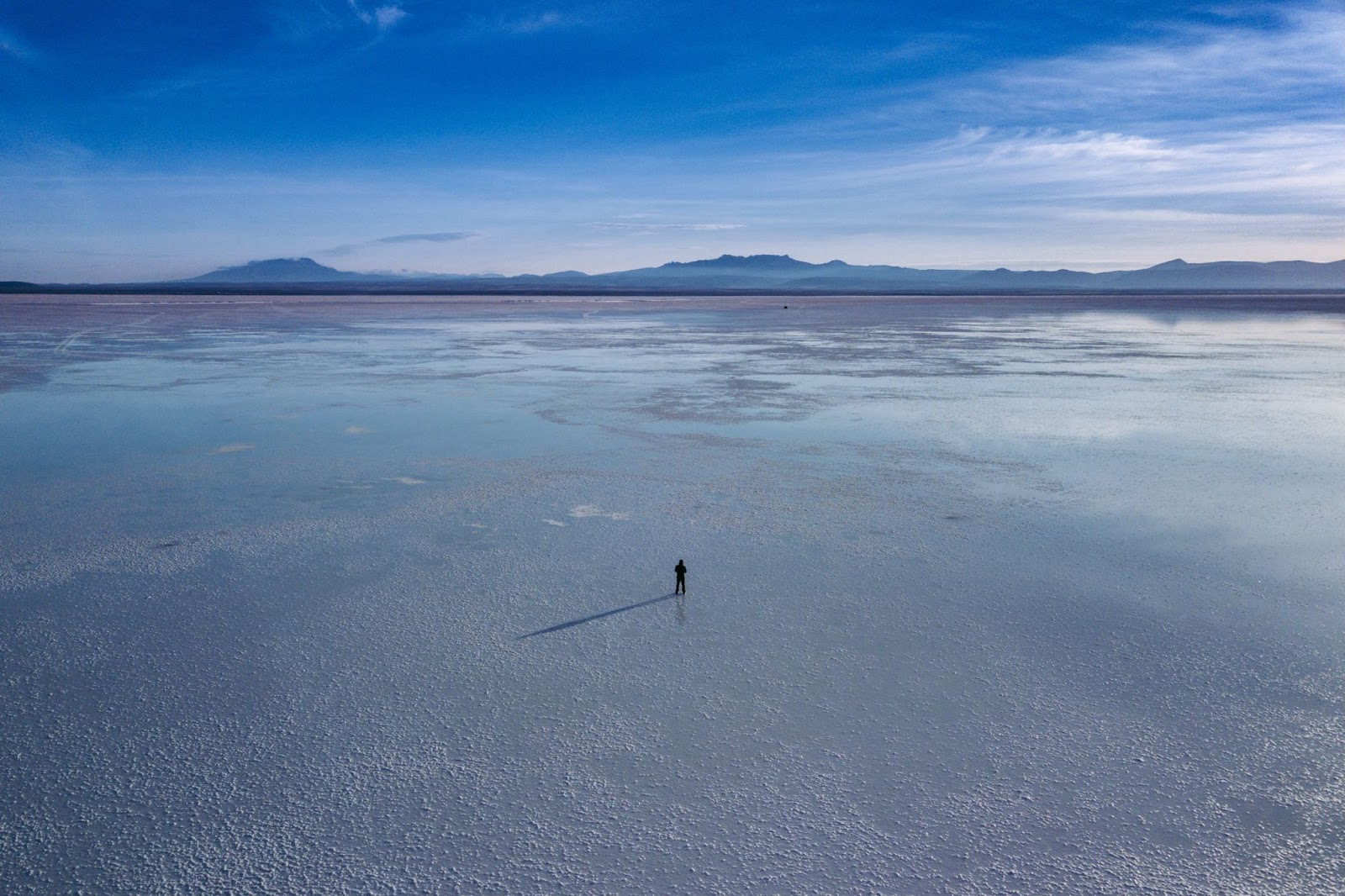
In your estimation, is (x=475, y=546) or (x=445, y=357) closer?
(x=475, y=546)

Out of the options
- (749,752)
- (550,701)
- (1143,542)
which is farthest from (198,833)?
(1143,542)

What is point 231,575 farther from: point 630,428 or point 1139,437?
point 1139,437

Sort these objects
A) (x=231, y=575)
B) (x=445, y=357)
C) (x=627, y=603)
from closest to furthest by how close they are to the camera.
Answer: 1. (x=627, y=603)
2. (x=231, y=575)
3. (x=445, y=357)

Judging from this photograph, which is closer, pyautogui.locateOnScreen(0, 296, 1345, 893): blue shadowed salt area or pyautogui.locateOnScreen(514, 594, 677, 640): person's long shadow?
pyautogui.locateOnScreen(0, 296, 1345, 893): blue shadowed salt area

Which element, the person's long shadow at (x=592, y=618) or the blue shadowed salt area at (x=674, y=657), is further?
the person's long shadow at (x=592, y=618)

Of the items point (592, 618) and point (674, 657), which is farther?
point (592, 618)

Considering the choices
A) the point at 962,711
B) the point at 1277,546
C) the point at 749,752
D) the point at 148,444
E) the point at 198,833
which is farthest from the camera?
the point at 148,444
